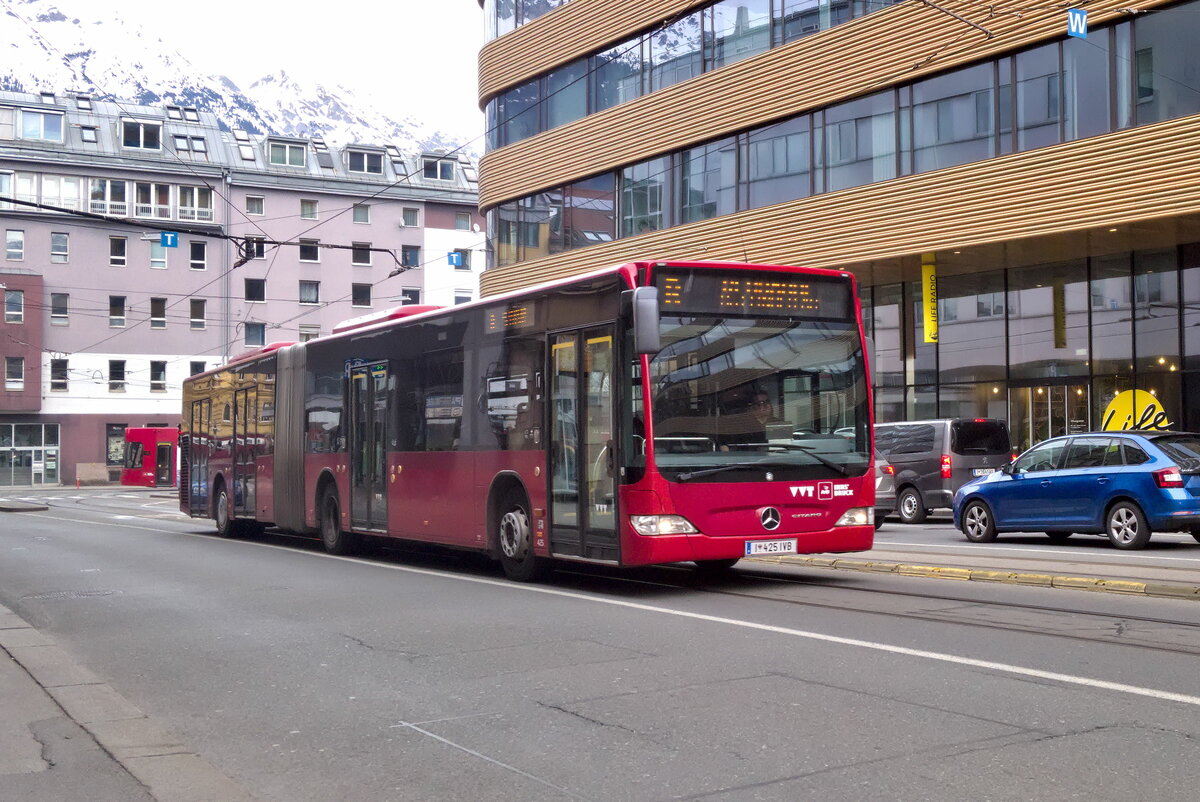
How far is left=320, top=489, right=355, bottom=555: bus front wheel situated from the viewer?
18.5 metres

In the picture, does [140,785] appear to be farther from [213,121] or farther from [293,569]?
[213,121]

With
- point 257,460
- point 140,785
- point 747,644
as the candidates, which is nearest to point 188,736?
point 140,785

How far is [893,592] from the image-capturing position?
1206cm

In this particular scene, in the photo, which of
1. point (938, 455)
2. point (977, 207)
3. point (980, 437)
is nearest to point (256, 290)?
point (977, 207)

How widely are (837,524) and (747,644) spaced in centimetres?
389

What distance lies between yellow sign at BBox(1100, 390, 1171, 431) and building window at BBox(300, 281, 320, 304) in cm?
5362

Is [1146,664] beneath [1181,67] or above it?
beneath

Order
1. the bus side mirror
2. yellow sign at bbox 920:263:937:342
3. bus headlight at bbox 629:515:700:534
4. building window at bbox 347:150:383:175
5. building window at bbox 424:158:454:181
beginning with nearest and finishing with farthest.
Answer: the bus side mirror < bus headlight at bbox 629:515:700:534 < yellow sign at bbox 920:263:937:342 < building window at bbox 347:150:383:175 < building window at bbox 424:158:454:181

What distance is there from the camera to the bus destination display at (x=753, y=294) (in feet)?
39.5

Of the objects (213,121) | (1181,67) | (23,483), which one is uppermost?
(213,121)

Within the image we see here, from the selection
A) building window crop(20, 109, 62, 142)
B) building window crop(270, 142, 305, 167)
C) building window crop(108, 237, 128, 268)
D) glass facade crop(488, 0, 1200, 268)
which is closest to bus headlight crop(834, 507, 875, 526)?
glass facade crop(488, 0, 1200, 268)

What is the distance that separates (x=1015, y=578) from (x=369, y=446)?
330 inches

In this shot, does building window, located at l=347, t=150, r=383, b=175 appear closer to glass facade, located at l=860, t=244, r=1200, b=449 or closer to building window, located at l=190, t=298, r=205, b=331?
building window, located at l=190, t=298, r=205, b=331

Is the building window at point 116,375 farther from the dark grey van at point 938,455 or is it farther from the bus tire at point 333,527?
the bus tire at point 333,527
